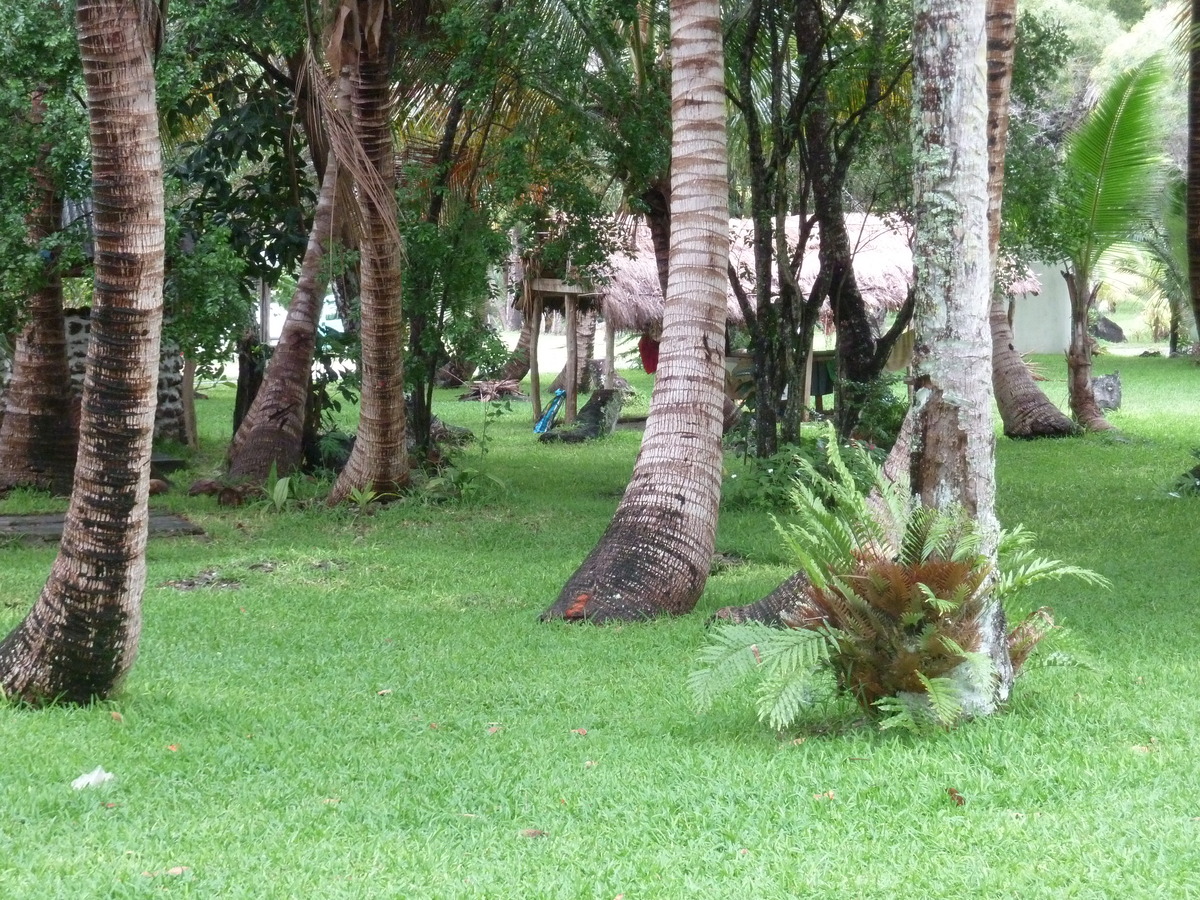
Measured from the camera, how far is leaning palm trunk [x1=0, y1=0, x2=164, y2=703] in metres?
4.95

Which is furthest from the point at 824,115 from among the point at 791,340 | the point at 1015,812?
the point at 1015,812

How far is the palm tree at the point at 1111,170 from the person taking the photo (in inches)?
555

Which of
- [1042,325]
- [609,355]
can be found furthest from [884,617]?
[1042,325]

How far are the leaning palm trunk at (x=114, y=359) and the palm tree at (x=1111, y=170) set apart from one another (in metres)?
9.71

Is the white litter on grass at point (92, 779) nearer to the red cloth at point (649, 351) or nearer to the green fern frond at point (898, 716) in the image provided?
the green fern frond at point (898, 716)

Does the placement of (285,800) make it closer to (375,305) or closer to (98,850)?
(98,850)

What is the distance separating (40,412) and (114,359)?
25.6ft

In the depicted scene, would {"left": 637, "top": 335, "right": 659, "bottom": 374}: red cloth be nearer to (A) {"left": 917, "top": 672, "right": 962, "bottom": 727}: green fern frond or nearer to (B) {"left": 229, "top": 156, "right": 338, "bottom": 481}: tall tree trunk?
(B) {"left": 229, "top": 156, "right": 338, "bottom": 481}: tall tree trunk

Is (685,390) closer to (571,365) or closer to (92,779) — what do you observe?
(92,779)

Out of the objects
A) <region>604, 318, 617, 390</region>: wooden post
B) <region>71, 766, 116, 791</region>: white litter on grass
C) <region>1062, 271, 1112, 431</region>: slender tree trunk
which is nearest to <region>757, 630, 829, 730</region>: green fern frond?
<region>71, 766, 116, 791</region>: white litter on grass

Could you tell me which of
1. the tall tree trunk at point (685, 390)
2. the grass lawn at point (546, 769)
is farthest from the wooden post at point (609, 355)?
the tall tree trunk at point (685, 390)

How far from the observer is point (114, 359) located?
496 centimetres

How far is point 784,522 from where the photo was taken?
35.7ft

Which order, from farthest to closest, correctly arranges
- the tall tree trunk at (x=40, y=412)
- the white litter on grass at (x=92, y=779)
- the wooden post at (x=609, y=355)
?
1. the wooden post at (x=609, y=355)
2. the tall tree trunk at (x=40, y=412)
3. the white litter on grass at (x=92, y=779)
